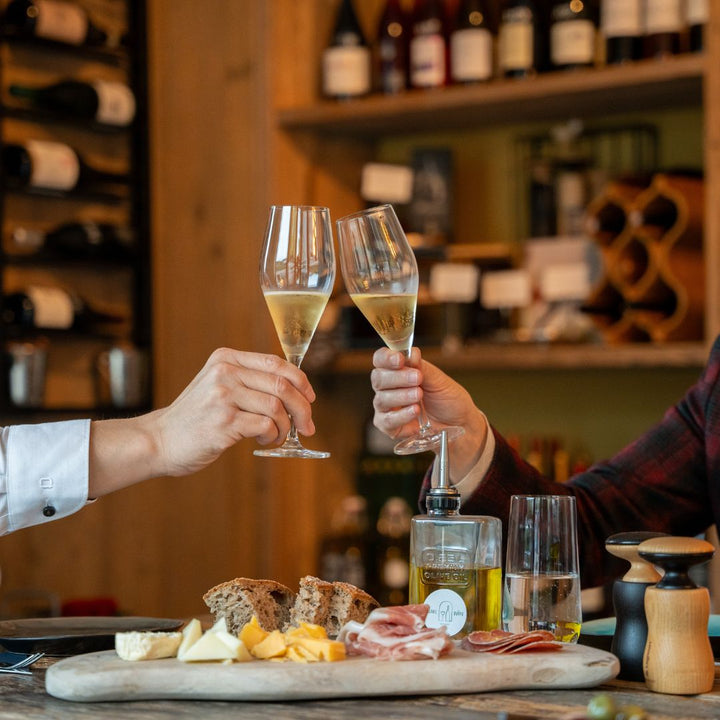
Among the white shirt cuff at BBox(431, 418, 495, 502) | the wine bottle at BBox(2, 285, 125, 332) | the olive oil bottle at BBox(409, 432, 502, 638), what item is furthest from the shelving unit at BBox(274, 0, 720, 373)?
the olive oil bottle at BBox(409, 432, 502, 638)

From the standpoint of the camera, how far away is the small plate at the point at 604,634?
1.20 metres

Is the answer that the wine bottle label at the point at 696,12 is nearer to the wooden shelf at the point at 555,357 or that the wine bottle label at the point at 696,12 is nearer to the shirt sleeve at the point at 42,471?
the wooden shelf at the point at 555,357

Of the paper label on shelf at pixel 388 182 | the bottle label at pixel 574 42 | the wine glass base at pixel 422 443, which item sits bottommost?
the wine glass base at pixel 422 443

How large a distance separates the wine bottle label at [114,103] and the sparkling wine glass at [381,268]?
5.89 ft

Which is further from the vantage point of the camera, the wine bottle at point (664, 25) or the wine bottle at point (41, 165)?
the wine bottle at point (41, 165)

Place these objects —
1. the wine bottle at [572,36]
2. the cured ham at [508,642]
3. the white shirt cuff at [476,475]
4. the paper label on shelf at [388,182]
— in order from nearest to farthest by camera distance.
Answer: the cured ham at [508,642], the white shirt cuff at [476,475], the wine bottle at [572,36], the paper label on shelf at [388,182]

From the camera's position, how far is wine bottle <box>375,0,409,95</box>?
9.83 ft

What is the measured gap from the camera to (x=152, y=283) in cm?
313

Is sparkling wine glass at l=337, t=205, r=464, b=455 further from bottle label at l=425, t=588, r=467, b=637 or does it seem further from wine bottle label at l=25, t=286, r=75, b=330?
wine bottle label at l=25, t=286, r=75, b=330

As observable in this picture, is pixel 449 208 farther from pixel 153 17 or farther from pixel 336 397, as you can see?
pixel 153 17

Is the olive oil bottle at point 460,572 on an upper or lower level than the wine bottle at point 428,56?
lower

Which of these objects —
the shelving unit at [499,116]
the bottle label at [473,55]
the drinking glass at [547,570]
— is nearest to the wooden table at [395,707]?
the drinking glass at [547,570]

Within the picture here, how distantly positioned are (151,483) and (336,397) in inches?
19.7

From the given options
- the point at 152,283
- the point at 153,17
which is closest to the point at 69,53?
the point at 153,17
